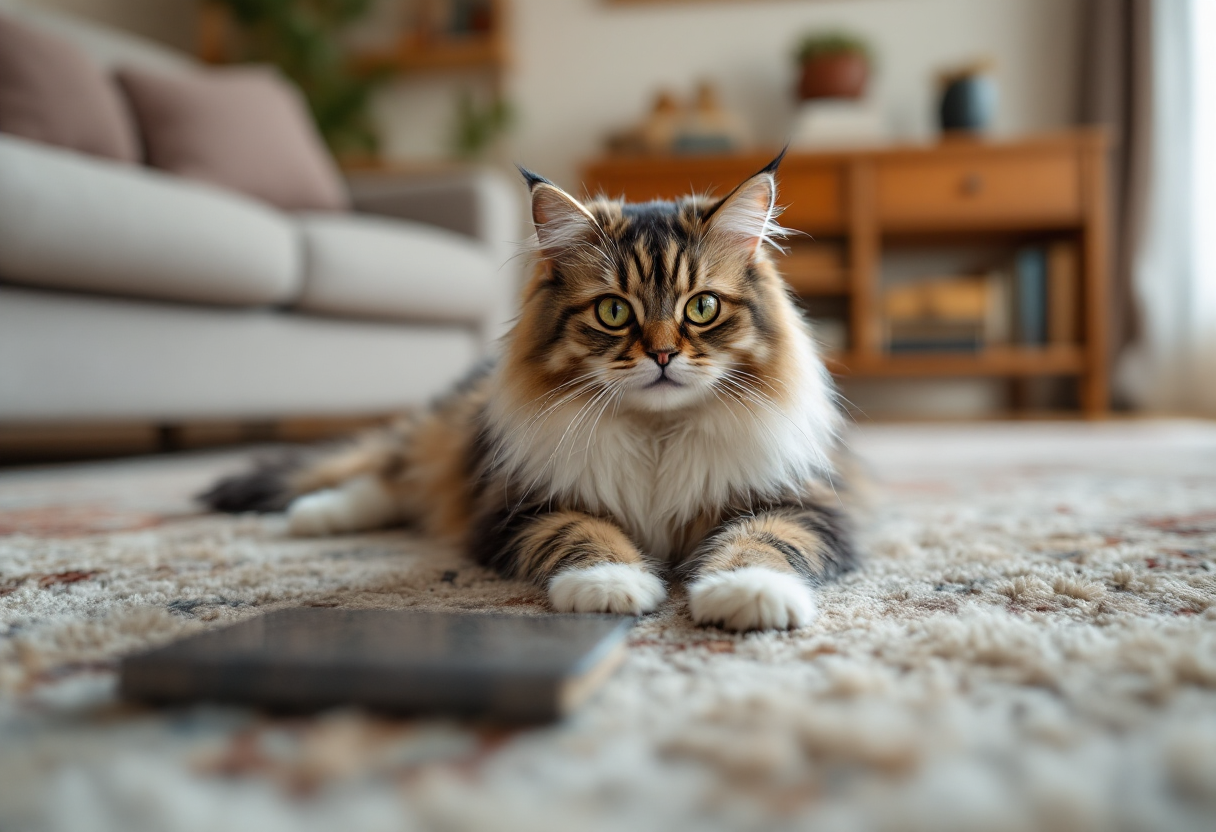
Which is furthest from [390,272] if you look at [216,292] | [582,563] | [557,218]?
[582,563]

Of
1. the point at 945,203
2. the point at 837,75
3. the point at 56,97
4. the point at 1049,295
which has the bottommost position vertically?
the point at 1049,295

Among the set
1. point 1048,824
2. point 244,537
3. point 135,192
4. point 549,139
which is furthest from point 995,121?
point 1048,824

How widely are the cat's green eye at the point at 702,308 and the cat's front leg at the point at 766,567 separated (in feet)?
0.89

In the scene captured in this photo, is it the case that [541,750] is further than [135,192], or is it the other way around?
[135,192]

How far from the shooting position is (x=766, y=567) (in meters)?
0.89

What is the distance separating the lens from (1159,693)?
621 mm

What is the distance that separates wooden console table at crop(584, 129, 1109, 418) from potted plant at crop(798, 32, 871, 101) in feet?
1.61

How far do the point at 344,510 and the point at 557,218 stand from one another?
677mm

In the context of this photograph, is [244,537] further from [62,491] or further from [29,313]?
[29,313]

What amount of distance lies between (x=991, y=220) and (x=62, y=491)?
3.68 m

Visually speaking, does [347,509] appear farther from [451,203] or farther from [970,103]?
[970,103]

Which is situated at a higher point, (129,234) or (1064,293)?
(129,234)

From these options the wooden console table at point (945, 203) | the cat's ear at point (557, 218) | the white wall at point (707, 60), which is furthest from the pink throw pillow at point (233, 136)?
the cat's ear at point (557, 218)

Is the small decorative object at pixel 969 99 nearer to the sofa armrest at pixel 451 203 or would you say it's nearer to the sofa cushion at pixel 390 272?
the sofa armrest at pixel 451 203
